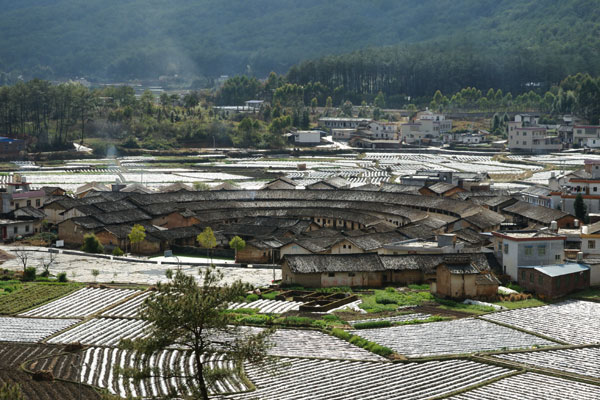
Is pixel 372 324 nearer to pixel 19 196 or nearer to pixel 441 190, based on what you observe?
pixel 441 190

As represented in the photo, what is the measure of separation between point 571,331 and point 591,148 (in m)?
61.3

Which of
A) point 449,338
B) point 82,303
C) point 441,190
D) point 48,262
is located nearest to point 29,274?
point 48,262

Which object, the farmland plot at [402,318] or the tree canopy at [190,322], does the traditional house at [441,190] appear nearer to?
the farmland plot at [402,318]

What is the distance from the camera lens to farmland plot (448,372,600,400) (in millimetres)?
20219

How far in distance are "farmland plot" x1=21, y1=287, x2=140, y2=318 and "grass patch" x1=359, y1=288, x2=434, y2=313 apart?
7.59m

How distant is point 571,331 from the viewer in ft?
84.2

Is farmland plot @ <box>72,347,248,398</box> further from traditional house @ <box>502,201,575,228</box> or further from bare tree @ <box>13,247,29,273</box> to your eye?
traditional house @ <box>502,201,575,228</box>

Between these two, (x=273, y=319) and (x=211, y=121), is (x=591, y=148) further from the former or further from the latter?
(x=273, y=319)

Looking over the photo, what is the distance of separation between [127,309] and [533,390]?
507 inches

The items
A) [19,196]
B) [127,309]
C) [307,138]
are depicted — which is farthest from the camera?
[307,138]

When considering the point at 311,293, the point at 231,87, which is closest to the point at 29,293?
the point at 311,293

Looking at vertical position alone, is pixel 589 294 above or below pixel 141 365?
below

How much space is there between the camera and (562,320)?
88.1 feet

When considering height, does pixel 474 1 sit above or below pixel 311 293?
above
